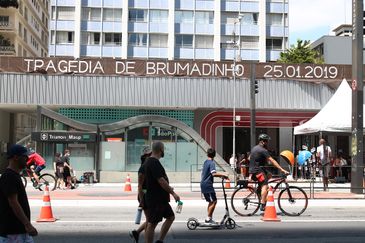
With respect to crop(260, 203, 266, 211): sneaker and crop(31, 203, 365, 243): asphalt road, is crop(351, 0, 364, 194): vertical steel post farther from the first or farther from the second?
crop(260, 203, 266, 211): sneaker

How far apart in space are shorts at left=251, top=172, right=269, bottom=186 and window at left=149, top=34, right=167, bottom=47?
59.2 meters

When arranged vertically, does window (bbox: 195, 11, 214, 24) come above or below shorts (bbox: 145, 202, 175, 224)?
above

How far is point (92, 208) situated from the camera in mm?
15203

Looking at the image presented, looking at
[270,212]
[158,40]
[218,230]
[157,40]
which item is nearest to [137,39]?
[157,40]

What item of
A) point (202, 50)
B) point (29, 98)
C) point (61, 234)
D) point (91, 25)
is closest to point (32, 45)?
point (91, 25)

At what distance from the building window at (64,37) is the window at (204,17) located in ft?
54.9

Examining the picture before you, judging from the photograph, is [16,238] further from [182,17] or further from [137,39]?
[182,17]

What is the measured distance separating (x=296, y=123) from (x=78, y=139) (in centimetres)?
1546

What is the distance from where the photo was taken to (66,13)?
69.2m

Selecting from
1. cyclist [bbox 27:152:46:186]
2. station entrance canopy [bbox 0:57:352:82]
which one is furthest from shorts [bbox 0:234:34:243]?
station entrance canopy [bbox 0:57:352:82]

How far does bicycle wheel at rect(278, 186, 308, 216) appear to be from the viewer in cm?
1302

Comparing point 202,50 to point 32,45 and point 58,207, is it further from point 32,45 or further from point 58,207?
point 58,207

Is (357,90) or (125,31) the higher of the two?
(125,31)

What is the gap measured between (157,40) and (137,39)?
2.66 m
